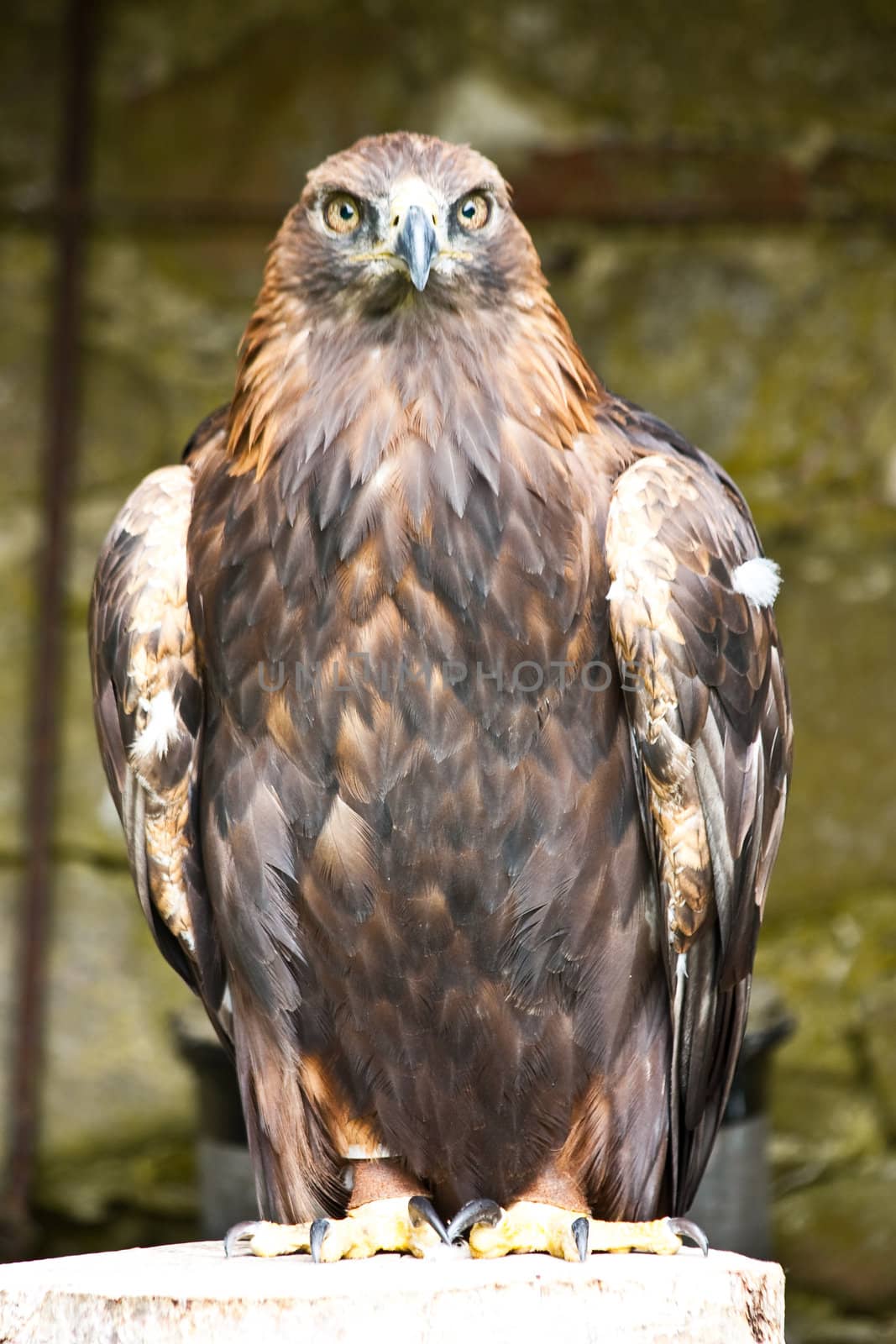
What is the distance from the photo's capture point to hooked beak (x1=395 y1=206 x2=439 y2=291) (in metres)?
2.57

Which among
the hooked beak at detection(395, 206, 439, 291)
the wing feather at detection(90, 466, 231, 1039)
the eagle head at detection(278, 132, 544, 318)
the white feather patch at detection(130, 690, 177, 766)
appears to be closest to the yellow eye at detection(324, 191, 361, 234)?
the eagle head at detection(278, 132, 544, 318)

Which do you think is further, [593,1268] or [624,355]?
[624,355]

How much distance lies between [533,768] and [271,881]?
47 centimetres

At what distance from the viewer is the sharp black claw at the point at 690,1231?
265 cm

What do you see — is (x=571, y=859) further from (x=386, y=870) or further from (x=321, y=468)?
(x=321, y=468)

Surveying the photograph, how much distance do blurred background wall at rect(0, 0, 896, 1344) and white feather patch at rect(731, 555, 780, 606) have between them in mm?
1981

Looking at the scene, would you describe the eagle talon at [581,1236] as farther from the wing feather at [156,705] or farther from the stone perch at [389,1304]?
the wing feather at [156,705]

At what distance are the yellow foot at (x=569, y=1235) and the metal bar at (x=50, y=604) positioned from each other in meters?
2.22

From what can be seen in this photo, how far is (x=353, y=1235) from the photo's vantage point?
2729 mm

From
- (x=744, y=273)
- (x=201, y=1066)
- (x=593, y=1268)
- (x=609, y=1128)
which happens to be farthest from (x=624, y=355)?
(x=593, y=1268)

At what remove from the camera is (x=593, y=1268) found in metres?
2.49

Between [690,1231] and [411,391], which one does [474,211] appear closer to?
[411,391]

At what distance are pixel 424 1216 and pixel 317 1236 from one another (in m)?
0.22

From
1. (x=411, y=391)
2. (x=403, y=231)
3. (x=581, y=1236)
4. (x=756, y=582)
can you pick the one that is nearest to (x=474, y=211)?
(x=403, y=231)
